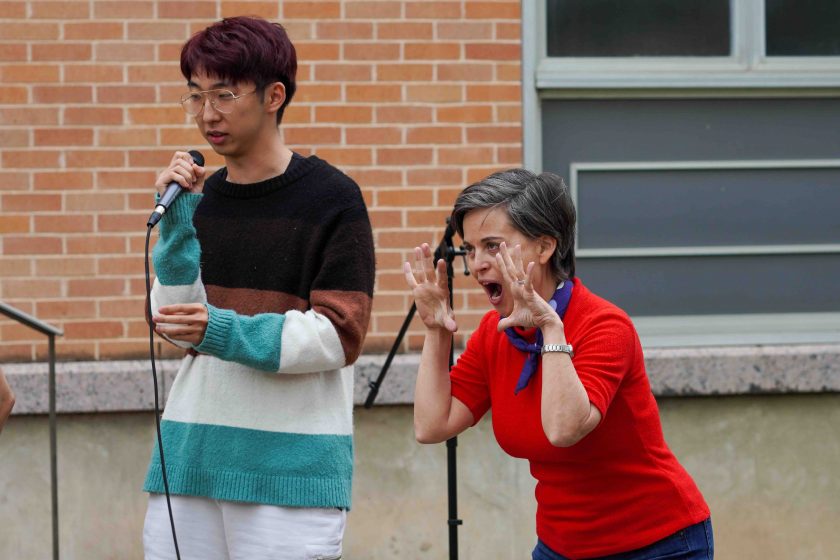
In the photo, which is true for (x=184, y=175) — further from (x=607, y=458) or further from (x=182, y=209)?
(x=607, y=458)

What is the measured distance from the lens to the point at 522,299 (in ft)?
8.46

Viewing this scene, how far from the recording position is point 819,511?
5301mm

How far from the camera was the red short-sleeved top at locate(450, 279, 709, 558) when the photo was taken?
2.68 m

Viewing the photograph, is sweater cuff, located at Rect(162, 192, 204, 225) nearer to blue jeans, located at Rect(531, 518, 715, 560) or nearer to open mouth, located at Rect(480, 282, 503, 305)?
open mouth, located at Rect(480, 282, 503, 305)

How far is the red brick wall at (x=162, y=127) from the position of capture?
16.2ft

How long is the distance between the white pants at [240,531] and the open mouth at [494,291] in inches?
24.0

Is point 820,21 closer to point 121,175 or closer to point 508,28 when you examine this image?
point 508,28

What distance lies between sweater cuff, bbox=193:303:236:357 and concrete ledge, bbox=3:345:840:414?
220 centimetres

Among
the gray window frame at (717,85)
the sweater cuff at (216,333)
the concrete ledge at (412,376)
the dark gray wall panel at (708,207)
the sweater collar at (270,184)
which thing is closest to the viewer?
the sweater cuff at (216,333)

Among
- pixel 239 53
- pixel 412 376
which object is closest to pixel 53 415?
pixel 412 376

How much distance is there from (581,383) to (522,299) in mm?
214

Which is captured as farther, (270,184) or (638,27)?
(638,27)

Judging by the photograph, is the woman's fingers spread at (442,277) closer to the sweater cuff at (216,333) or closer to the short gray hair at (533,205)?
the short gray hair at (533,205)

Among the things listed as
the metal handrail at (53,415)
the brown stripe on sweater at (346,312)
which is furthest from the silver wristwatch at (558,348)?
the metal handrail at (53,415)
